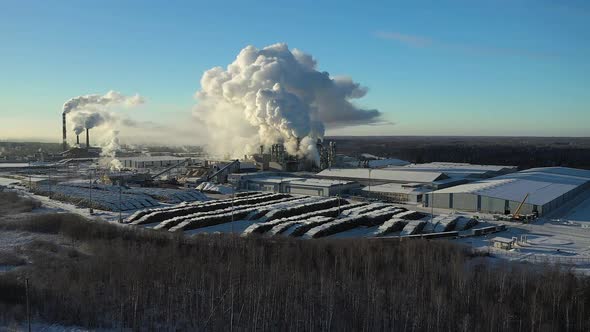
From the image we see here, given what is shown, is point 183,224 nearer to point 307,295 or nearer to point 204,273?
point 204,273

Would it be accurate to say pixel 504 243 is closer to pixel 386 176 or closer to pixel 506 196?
pixel 506 196

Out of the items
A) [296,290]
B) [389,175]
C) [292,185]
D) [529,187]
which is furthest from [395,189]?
[296,290]

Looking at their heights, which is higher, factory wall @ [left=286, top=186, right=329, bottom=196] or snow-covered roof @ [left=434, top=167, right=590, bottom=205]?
snow-covered roof @ [left=434, top=167, right=590, bottom=205]

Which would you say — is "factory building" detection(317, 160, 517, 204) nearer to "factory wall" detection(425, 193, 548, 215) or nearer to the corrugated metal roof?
the corrugated metal roof

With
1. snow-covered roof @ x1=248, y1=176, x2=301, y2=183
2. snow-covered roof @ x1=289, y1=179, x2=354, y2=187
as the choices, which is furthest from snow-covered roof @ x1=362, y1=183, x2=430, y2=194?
snow-covered roof @ x1=248, y1=176, x2=301, y2=183

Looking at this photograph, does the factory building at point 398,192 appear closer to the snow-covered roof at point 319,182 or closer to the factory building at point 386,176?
the factory building at point 386,176

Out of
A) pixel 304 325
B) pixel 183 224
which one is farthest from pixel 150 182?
pixel 304 325

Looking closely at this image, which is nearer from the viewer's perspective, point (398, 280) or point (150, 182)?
point (398, 280)
